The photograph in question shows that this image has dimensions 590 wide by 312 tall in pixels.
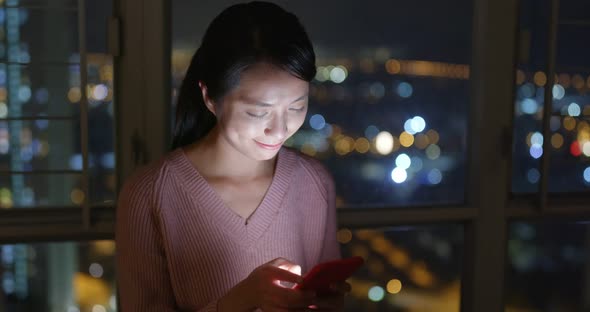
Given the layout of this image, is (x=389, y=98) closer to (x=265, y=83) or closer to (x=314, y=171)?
(x=314, y=171)

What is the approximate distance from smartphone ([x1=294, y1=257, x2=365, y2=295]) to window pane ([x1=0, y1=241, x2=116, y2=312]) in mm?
1038

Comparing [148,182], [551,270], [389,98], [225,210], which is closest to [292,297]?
[225,210]

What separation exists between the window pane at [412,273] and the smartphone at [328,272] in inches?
42.0

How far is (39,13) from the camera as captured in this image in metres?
1.80

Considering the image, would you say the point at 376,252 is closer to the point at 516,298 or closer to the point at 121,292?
the point at 516,298

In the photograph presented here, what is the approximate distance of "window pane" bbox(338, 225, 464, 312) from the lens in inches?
85.7

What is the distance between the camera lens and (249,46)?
116cm

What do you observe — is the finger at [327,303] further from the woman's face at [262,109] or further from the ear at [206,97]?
the ear at [206,97]

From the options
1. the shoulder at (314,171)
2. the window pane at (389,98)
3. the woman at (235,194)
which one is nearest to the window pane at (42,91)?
the window pane at (389,98)

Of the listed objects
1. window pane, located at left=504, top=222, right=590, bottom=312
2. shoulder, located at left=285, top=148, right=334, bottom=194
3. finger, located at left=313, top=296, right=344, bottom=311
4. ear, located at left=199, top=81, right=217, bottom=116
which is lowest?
window pane, located at left=504, top=222, right=590, bottom=312

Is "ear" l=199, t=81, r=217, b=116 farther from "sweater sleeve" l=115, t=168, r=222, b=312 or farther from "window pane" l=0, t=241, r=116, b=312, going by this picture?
"window pane" l=0, t=241, r=116, b=312

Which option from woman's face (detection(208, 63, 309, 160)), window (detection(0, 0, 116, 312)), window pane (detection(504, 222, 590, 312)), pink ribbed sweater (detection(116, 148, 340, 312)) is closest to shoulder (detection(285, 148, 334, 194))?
pink ribbed sweater (detection(116, 148, 340, 312))

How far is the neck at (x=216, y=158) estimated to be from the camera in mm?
1330

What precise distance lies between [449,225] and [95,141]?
120cm
